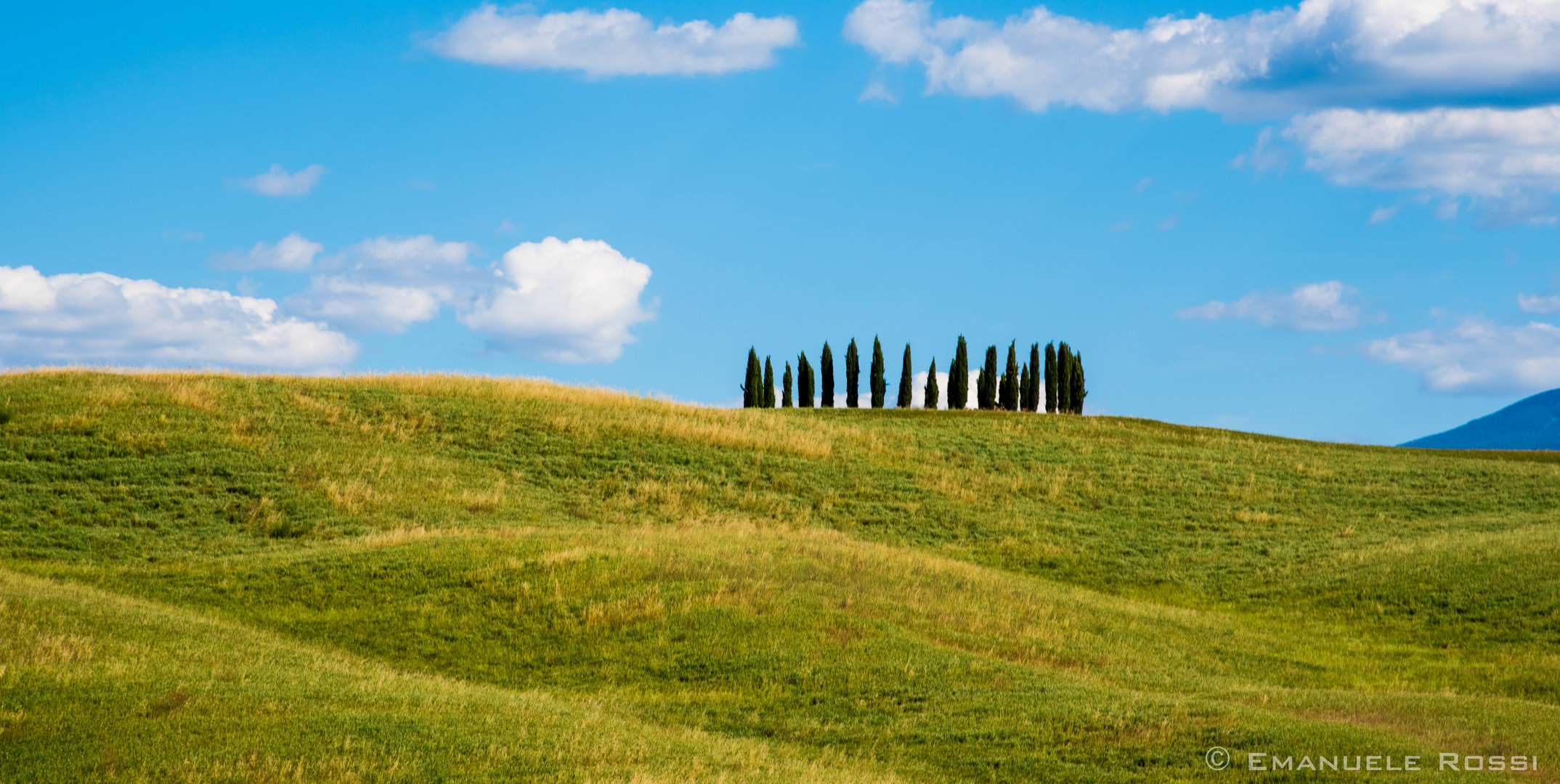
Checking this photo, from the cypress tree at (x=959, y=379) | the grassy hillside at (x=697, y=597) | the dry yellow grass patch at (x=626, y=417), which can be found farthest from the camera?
the cypress tree at (x=959, y=379)

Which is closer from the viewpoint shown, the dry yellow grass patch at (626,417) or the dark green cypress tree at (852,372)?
the dry yellow grass patch at (626,417)

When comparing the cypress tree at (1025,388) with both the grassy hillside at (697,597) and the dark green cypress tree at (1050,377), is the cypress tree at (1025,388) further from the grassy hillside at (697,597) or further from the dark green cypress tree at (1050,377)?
the grassy hillside at (697,597)

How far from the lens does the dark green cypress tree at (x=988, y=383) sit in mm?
88375

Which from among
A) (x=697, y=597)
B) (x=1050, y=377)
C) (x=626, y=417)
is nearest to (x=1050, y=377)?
(x=1050, y=377)

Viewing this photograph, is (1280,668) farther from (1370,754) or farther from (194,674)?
(194,674)

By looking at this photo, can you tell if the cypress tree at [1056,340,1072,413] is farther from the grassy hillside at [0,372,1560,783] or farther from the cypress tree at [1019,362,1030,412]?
the grassy hillside at [0,372,1560,783]

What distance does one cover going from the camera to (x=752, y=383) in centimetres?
9294

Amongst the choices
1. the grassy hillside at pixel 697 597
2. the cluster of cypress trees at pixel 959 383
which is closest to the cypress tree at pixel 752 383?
the cluster of cypress trees at pixel 959 383

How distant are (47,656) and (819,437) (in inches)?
1357

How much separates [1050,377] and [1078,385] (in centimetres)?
350

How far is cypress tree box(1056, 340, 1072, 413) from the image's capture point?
3643 inches

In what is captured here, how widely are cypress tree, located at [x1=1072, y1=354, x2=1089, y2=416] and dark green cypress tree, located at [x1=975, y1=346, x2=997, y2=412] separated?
7.83 metres

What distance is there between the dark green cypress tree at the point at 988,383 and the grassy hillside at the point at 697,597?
38500mm

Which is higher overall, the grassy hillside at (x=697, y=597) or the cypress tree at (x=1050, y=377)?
the cypress tree at (x=1050, y=377)
